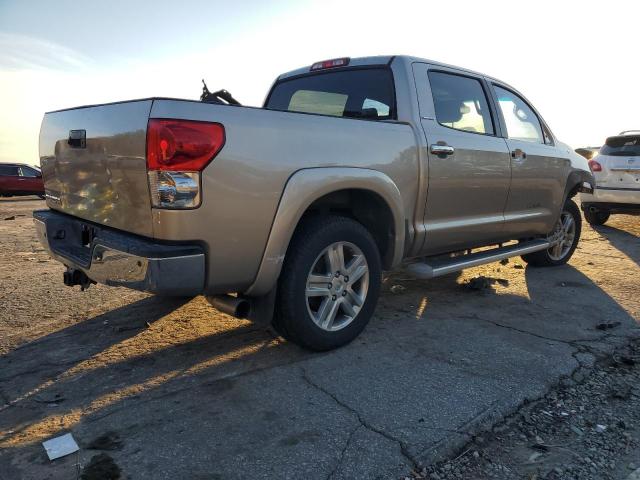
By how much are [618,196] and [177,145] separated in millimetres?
8083

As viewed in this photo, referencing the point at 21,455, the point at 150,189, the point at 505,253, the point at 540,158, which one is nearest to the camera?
the point at 21,455

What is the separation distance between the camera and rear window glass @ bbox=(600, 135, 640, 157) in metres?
8.07

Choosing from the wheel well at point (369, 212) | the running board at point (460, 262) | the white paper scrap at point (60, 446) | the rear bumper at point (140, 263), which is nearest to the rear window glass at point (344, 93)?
the wheel well at point (369, 212)

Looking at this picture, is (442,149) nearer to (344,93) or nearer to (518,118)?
(344,93)

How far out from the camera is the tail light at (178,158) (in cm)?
235

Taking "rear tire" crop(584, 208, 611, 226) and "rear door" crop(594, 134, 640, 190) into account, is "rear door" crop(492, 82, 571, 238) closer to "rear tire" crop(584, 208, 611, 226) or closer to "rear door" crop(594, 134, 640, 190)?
"rear door" crop(594, 134, 640, 190)

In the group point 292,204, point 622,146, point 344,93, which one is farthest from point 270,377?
point 622,146

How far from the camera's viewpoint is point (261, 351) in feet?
10.7

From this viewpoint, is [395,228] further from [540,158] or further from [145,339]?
[540,158]

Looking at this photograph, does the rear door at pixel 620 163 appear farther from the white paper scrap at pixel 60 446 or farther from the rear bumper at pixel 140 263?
the white paper scrap at pixel 60 446

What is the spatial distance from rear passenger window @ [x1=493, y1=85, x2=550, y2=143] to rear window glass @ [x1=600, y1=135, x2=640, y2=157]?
396cm

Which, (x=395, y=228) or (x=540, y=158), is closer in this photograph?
(x=395, y=228)

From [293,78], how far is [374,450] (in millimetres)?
3367

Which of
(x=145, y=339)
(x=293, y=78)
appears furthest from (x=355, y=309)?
(x=293, y=78)
